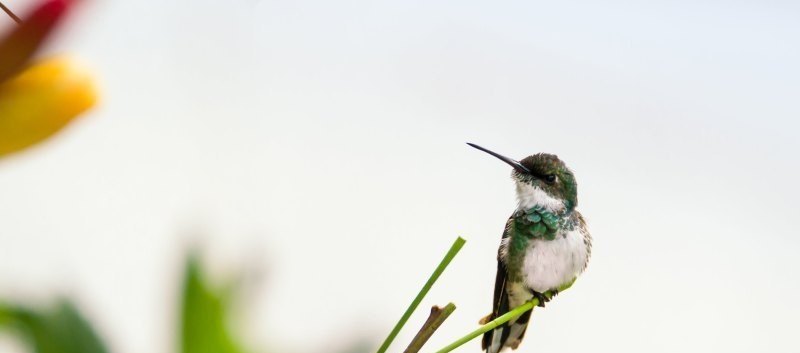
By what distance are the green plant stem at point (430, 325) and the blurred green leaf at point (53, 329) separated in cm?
12

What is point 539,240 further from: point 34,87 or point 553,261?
point 34,87

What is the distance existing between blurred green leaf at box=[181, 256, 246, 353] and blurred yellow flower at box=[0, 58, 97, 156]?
33mm

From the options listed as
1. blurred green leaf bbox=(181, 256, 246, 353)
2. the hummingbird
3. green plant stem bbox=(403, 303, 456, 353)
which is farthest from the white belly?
blurred green leaf bbox=(181, 256, 246, 353)

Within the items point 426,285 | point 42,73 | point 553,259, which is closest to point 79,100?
point 42,73

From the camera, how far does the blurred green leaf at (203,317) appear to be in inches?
5.0

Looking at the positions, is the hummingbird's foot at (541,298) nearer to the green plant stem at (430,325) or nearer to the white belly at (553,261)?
the white belly at (553,261)

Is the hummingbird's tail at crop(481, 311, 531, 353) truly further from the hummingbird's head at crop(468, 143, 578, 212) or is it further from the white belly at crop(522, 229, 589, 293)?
the hummingbird's head at crop(468, 143, 578, 212)

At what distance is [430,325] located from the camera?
0.26m

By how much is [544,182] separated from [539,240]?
2.4 inches

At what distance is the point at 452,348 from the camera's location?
0.26 metres

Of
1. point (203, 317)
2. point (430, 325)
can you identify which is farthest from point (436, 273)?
point (203, 317)

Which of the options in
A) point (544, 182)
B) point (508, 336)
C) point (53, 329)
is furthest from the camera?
point (544, 182)

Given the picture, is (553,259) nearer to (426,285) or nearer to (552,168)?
(552,168)

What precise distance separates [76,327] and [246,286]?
1.6 inches
